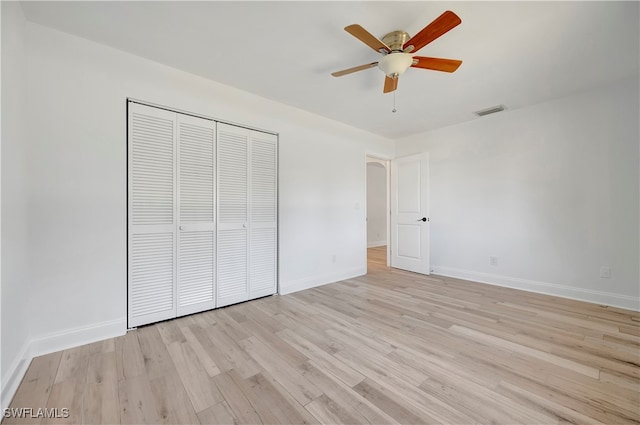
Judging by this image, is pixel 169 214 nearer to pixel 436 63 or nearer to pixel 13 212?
pixel 13 212

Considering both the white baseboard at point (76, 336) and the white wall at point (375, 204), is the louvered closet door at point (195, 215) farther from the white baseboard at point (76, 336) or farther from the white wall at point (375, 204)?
the white wall at point (375, 204)

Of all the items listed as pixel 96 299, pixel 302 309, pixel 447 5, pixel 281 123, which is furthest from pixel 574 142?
pixel 96 299

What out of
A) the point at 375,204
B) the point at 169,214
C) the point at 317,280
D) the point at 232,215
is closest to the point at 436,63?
the point at 232,215

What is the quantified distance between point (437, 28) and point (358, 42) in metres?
0.67

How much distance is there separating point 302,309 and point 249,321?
599mm

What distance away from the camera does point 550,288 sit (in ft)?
10.9

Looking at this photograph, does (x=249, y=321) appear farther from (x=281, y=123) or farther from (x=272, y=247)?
(x=281, y=123)

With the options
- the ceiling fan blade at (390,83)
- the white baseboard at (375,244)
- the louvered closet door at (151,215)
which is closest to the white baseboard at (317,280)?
the louvered closet door at (151,215)

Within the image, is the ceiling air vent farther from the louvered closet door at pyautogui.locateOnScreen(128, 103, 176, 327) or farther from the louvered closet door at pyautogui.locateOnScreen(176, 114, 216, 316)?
the louvered closet door at pyautogui.locateOnScreen(128, 103, 176, 327)

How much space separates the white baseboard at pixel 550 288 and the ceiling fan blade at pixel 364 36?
3544mm

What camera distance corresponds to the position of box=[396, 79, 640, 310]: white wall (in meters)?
2.88

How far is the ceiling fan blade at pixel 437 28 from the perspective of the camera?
1.53 m

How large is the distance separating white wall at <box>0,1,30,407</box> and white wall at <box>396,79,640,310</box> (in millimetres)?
4863
